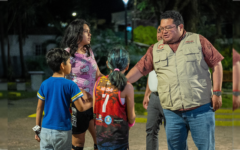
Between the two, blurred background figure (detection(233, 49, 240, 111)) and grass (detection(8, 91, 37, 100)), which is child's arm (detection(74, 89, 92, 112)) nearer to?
blurred background figure (detection(233, 49, 240, 111))

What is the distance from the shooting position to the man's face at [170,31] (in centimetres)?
319

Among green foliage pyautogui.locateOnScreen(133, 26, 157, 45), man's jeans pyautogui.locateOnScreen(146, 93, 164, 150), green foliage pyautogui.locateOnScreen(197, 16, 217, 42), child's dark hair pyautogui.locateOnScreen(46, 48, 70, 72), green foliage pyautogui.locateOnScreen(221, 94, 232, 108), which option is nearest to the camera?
child's dark hair pyautogui.locateOnScreen(46, 48, 70, 72)

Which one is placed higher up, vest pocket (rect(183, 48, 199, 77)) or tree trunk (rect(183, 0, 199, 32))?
tree trunk (rect(183, 0, 199, 32))

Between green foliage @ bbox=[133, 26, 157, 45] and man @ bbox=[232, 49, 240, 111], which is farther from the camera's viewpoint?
green foliage @ bbox=[133, 26, 157, 45]

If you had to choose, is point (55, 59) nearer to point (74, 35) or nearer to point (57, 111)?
point (57, 111)

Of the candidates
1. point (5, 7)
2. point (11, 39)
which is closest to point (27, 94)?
point (11, 39)

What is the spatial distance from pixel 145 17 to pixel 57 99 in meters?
12.7

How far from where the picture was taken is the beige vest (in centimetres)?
309

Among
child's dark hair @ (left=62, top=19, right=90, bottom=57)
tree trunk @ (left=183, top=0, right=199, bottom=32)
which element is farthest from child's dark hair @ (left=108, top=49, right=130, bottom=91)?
tree trunk @ (left=183, top=0, right=199, bottom=32)

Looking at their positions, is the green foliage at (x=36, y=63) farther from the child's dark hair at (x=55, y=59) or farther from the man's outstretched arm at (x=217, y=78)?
the man's outstretched arm at (x=217, y=78)

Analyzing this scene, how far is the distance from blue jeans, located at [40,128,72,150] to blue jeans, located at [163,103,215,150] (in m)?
1.12

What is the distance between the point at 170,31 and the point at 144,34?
37.3 feet

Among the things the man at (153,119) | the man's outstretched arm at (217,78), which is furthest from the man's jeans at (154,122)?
the man's outstretched arm at (217,78)

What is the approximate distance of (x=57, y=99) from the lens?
10.00 ft
